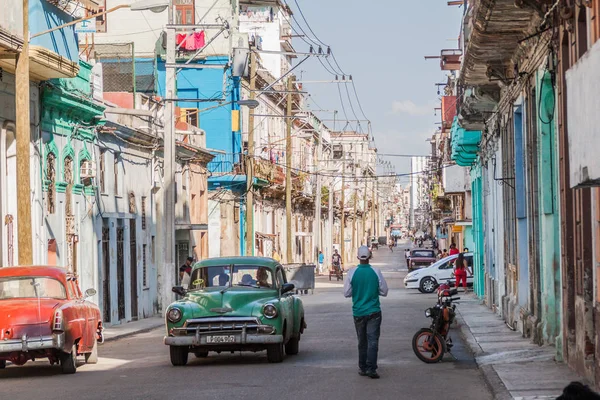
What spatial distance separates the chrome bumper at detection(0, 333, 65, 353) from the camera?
1725cm

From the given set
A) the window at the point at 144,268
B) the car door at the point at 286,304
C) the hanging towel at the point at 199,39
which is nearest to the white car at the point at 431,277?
the window at the point at 144,268

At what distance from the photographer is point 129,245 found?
124 ft

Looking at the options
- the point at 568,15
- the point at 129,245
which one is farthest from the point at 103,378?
the point at 129,245

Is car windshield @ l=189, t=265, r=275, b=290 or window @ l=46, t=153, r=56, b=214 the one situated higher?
window @ l=46, t=153, r=56, b=214

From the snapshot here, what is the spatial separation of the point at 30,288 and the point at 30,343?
1495 mm

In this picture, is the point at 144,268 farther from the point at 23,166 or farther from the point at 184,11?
the point at 184,11

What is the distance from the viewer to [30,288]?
18688 mm

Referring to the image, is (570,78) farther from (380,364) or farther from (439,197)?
(439,197)

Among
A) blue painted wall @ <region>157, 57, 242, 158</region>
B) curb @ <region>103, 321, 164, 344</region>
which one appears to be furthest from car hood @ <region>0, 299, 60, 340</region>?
blue painted wall @ <region>157, 57, 242, 158</region>

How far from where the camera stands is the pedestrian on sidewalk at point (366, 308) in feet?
55.0

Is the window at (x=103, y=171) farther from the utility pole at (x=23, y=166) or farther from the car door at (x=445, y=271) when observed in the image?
the car door at (x=445, y=271)

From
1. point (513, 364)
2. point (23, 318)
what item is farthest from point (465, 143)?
point (23, 318)

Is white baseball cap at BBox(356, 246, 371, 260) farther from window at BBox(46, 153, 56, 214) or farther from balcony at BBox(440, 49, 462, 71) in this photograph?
balcony at BBox(440, 49, 462, 71)

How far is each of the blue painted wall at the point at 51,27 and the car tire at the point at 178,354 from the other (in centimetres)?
952
